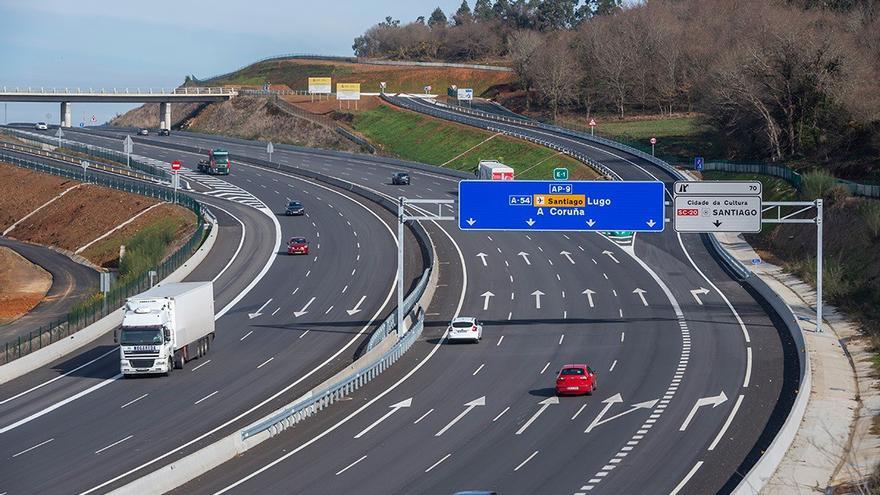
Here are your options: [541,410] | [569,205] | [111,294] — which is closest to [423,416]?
[541,410]

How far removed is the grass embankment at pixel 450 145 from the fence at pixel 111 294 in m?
35.7

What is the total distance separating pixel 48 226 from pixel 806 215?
65322mm

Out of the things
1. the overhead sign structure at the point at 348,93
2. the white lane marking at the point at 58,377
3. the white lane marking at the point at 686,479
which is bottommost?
the white lane marking at the point at 58,377

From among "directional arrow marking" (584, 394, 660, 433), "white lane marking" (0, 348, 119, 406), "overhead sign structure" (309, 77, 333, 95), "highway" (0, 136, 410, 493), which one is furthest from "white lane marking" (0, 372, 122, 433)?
"overhead sign structure" (309, 77, 333, 95)

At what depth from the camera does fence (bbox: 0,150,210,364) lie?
5518 centimetres

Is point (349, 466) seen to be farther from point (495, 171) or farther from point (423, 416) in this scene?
point (495, 171)

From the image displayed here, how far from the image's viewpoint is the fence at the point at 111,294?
55.2 meters

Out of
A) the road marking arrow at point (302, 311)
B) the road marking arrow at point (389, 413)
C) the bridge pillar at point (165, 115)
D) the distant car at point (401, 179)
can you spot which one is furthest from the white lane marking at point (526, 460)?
the bridge pillar at point (165, 115)

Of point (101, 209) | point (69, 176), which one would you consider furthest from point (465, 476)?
point (69, 176)

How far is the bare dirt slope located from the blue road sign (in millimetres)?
32998

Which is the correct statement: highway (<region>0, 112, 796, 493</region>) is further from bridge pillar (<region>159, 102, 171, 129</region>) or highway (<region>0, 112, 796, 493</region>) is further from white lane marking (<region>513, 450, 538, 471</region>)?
bridge pillar (<region>159, 102, 171, 129</region>)

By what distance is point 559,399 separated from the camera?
144ft

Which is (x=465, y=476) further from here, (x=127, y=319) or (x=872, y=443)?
(x=127, y=319)

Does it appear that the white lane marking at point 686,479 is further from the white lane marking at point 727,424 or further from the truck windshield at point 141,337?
the truck windshield at point 141,337
